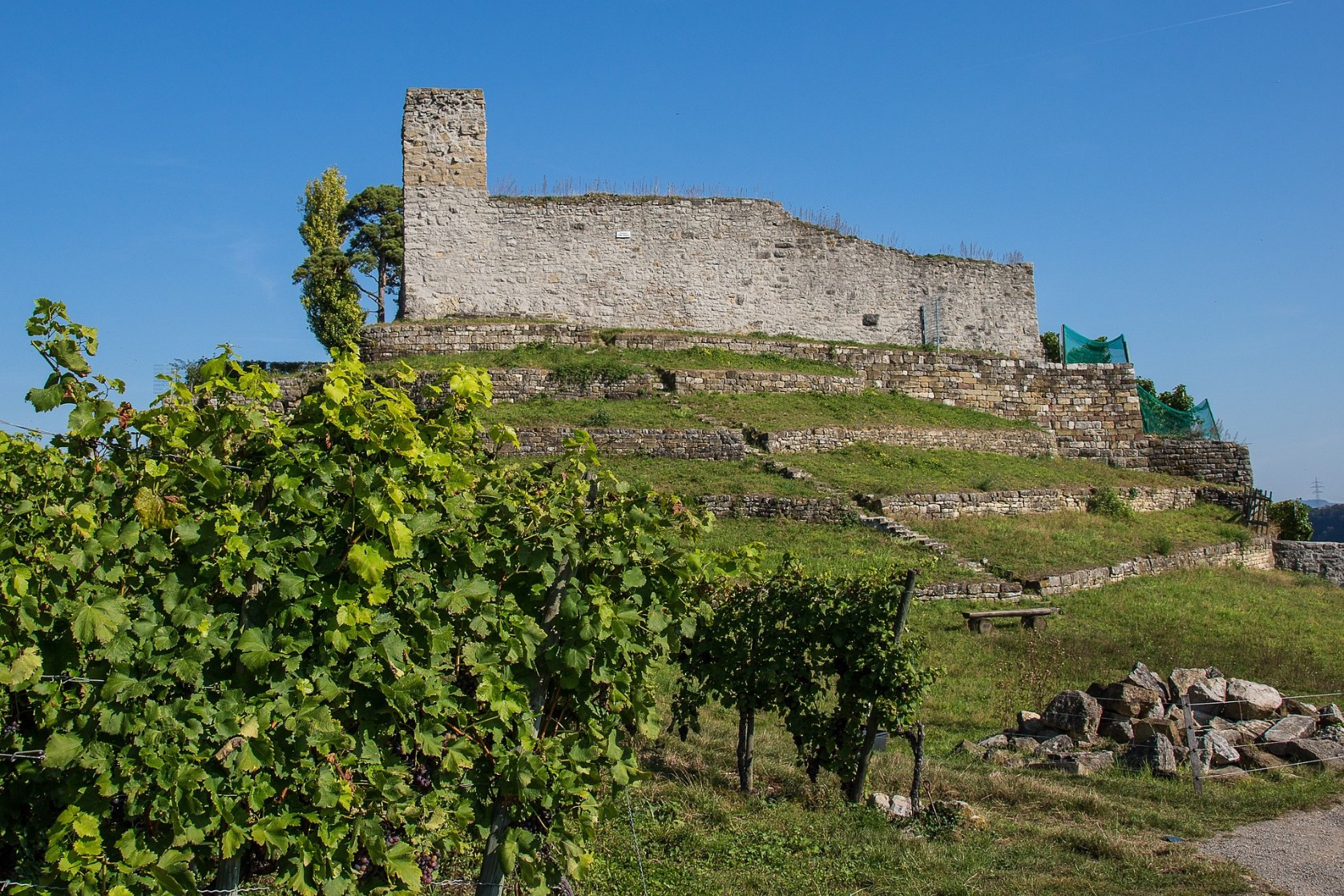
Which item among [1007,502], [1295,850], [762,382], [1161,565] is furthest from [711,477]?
[1295,850]

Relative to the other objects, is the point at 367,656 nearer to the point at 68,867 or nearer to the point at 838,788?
the point at 68,867

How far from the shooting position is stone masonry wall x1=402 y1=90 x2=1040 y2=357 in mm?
26875

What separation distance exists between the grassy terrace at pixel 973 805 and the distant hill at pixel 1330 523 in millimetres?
81876

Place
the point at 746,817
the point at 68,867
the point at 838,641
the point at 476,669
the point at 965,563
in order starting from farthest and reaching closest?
the point at 965,563 → the point at 838,641 → the point at 746,817 → the point at 476,669 → the point at 68,867

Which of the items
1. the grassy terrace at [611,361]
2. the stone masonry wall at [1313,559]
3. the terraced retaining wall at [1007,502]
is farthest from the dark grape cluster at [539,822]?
the stone masonry wall at [1313,559]

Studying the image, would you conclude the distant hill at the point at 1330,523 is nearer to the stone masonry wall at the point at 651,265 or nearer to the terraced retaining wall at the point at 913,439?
the stone masonry wall at the point at 651,265

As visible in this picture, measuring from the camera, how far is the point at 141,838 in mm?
3869

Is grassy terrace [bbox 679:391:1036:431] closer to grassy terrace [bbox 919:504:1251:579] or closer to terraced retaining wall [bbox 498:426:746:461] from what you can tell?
terraced retaining wall [bbox 498:426:746:461]

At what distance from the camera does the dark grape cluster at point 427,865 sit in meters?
5.27

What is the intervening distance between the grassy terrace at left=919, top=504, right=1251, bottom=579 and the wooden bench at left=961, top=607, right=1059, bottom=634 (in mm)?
1841

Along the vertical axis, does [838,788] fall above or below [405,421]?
below

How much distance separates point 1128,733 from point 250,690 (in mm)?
8759

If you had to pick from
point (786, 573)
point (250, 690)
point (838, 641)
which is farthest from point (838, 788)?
point (250, 690)

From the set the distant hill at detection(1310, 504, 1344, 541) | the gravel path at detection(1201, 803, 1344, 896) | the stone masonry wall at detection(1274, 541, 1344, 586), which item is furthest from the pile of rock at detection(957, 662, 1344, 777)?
the distant hill at detection(1310, 504, 1344, 541)
